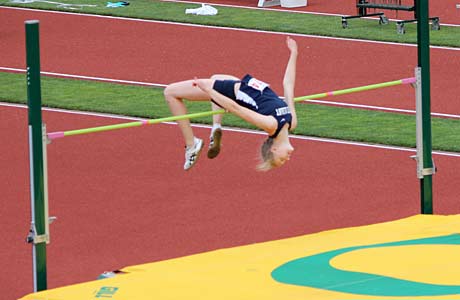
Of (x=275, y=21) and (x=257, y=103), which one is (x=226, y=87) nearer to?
(x=257, y=103)

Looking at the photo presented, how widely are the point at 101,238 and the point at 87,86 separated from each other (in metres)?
5.80

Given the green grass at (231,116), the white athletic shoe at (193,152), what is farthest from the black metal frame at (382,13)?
the white athletic shoe at (193,152)

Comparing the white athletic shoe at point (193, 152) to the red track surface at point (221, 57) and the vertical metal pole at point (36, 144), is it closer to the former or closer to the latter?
the vertical metal pole at point (36, 144)

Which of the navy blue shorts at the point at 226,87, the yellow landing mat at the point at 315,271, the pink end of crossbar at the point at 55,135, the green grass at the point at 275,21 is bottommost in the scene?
the yellow landing mat at the point at 315,271

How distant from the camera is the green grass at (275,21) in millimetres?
19797

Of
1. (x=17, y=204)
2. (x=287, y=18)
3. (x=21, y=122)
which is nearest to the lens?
(x=17, y=204)

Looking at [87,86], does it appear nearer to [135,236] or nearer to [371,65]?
[371,65]

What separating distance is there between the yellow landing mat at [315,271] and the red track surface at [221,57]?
5.36 meters

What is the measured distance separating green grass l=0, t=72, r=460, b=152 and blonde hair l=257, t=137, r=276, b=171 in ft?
14.4

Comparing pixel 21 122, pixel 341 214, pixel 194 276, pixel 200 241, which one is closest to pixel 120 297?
pixel 194 276

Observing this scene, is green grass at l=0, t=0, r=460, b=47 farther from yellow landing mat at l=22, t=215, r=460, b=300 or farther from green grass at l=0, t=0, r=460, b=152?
yellow landing mat at l=22, t=215, r=460, b=300

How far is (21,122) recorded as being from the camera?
1560 cm

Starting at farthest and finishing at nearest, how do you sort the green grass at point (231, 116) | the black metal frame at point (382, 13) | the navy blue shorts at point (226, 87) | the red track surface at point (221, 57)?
the black metal frame at point (382, 13) < the red track surface at point (221, 57) < the green grass at point (231, 116) < the navy blue shorts at point (226, 87)

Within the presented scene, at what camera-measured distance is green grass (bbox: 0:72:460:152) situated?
1487 centimetres
